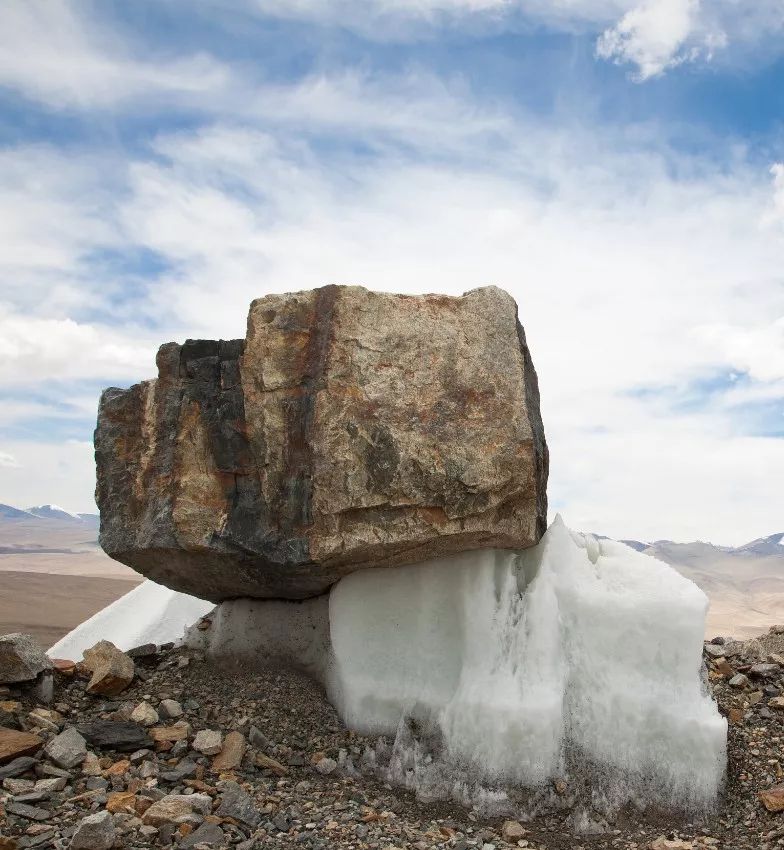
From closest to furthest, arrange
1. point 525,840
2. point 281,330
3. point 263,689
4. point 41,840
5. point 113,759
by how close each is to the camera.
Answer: point 41,840, point 525,840, point 113,759, point 281,330, point 263,689

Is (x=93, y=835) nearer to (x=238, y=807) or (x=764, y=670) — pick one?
(x=238, y=807)

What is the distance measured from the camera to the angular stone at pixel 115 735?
6.02 m

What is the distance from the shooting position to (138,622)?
43.5 ft

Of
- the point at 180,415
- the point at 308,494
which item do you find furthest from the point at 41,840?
the point at 180,415

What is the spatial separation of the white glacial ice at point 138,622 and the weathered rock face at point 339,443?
6068 mm

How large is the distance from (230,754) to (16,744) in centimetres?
150

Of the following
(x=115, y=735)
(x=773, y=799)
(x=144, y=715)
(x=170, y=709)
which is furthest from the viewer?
(x=170, y=709)

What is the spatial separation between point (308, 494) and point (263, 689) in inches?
77.6

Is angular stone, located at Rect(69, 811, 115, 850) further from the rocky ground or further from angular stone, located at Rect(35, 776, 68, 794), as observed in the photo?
angular stone, located at Rect(35, 776, 68, 794)

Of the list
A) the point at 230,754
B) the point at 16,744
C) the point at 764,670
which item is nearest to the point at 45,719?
the point at 16,744

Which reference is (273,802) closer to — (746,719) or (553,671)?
(553,671)

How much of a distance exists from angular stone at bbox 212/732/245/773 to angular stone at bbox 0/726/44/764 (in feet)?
4.18

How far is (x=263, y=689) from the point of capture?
6984 mm

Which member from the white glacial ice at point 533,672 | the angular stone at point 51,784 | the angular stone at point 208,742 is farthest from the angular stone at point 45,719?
the white glacial ice at point 533,672
